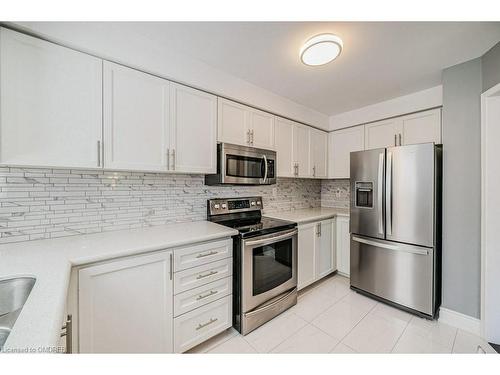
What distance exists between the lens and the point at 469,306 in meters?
1.81

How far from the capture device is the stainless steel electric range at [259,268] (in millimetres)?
1745

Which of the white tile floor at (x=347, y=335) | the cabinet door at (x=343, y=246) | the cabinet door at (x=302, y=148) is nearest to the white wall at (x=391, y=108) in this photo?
the cabinet door at (x=302, y=148)

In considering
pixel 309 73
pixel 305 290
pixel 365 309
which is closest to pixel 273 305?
pixel 305 290

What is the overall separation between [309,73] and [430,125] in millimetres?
1463

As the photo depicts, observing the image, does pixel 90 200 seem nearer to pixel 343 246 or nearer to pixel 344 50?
pixel 344 50

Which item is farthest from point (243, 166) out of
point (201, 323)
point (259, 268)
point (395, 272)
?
point (395, 272)

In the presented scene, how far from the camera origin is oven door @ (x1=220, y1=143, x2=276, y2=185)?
78.2 inches

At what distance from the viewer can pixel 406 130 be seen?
2443mm

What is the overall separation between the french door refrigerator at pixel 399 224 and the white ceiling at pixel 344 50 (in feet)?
2.34

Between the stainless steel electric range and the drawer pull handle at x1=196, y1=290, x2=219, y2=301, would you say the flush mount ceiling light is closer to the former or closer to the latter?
the stainless steel electric range

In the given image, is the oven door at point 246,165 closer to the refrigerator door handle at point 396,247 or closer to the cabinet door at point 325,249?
the cabinet door at point 325,249

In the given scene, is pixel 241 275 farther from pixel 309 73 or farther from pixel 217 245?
pixel 309 73

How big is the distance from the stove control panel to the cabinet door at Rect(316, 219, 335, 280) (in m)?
0.82
